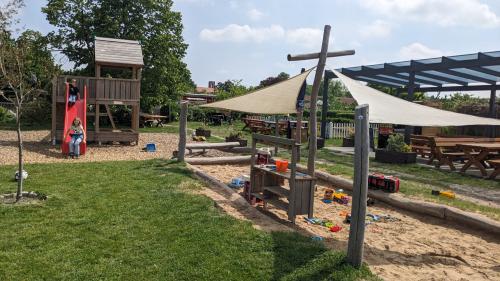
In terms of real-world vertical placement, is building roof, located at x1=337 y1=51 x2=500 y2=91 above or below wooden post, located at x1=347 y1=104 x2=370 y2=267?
above

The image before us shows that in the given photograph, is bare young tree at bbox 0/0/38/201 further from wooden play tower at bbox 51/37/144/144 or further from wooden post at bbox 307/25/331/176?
wooden play tower at bbox 51/37/144/144

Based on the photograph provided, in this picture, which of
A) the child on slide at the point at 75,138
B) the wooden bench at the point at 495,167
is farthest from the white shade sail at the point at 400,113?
the child on slide at the point at 75,138

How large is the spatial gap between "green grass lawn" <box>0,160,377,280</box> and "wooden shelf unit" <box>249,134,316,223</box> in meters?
0.93

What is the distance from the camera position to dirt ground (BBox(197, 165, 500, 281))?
4.48 m

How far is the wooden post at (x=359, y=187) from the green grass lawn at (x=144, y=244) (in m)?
0.20

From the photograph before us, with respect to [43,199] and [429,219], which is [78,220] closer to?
[43,199]

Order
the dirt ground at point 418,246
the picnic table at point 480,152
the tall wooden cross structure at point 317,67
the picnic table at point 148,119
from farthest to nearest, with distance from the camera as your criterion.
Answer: the picnic table at point 148,119, the picnic table at point 480,152, the tall wooden cross structure at point 317,67, the dirt ground at point 418,246

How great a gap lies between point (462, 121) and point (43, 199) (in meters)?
6.32

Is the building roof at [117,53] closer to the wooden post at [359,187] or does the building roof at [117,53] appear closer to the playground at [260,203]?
the playground at [260,203]

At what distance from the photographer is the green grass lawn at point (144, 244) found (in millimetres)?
4035

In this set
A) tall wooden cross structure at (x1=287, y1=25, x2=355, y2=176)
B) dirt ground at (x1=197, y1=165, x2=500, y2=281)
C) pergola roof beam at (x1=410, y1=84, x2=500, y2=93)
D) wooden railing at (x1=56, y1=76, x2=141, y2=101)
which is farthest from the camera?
pergola roof beam at (x1=410, y1=84, x2=500, y2=93)

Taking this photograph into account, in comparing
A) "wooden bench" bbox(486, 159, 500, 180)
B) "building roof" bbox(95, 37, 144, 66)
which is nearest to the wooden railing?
"building roof" bbox(95, 37, 144, 66)

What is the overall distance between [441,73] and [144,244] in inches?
591

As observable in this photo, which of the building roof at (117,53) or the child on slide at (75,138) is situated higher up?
the building roof at (117,53)
